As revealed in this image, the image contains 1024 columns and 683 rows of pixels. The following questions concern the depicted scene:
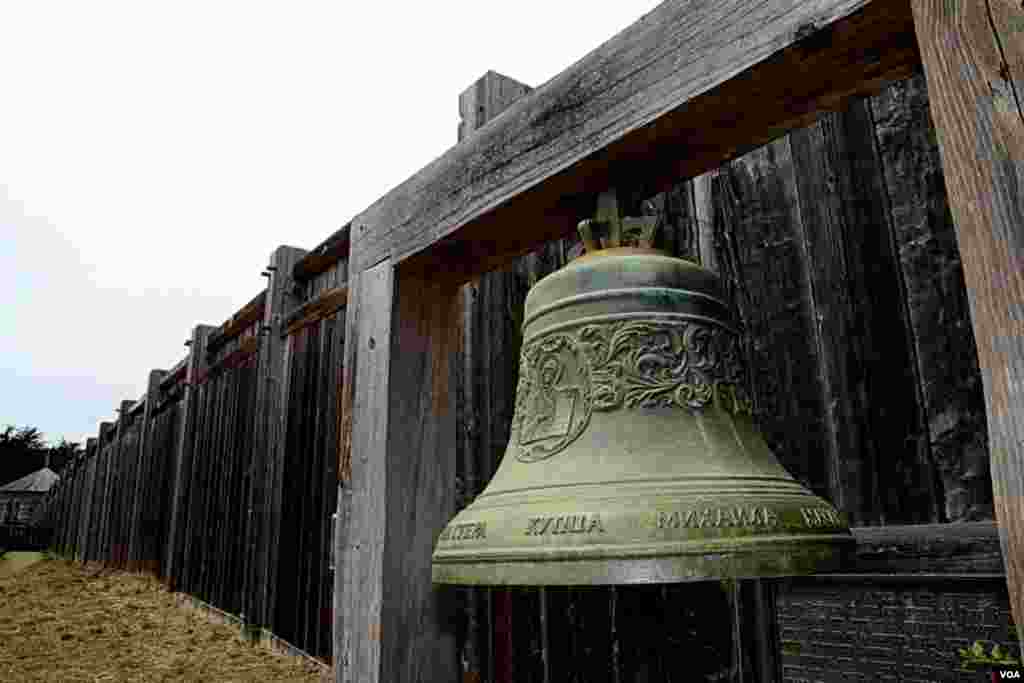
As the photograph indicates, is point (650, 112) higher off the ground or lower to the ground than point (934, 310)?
higher

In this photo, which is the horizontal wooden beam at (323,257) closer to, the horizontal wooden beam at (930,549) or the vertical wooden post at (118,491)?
the horizontal wooden beam at (930,549)

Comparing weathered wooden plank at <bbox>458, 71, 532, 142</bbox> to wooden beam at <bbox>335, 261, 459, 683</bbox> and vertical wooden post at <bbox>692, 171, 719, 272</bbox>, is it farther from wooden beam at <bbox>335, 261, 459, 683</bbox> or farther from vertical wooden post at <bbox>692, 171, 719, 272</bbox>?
wooden beam at <bbox>335, 261, 459, 683</bbox>

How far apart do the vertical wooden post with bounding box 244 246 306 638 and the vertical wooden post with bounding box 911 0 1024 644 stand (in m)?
4.50

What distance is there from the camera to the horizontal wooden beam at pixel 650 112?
118 cm

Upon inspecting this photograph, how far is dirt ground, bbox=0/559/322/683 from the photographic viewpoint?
4.49 metres

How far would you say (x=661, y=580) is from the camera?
3.72 feet

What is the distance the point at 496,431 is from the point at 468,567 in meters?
1.35

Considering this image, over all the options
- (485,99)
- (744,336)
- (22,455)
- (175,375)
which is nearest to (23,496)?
(22,455)

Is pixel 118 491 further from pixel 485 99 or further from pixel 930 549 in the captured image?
pixel 930 549

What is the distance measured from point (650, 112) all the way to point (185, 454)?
7375 mm

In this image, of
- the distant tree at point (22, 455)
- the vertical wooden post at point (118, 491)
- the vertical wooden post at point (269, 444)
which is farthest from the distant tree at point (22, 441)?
the vertical wooden post at point (269, 444)

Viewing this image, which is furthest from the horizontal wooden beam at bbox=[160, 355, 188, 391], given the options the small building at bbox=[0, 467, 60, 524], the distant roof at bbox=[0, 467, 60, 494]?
the distant roof at bbox=[0, 467, 60, 494]

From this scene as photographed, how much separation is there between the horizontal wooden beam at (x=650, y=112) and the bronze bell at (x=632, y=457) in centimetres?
14

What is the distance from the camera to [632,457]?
1311mm
